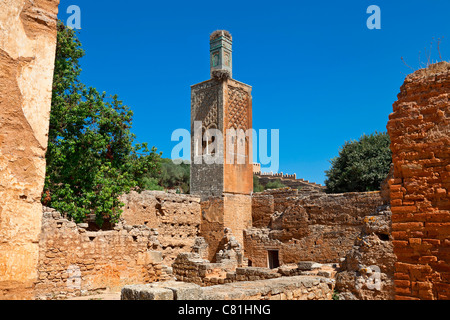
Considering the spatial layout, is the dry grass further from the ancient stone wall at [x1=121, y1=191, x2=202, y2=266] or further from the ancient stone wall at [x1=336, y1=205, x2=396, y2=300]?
the ancient stone wall at [x1=121, y1=191, x2=202, y2=266]

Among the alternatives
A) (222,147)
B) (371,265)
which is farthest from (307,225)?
(371,265)

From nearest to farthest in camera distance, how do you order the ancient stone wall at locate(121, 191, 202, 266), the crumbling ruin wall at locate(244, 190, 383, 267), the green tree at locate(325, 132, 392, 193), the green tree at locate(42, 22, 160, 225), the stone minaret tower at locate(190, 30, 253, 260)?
the green tree at locate(42, 22, 160, 225)
the crumbling ruin wall at locate(244, 190, 383, 267)
the ancient stone wall at locate(121, 191, 202, 266)
the stone minaret tower at locate(190, 30, 253, 260)
the green tree at locate(325, 132, 392, 193)

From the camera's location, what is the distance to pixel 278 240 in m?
16.4

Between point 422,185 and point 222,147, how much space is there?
13.3 meters

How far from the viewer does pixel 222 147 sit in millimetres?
17438

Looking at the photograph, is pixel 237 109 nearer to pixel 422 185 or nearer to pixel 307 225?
pixel 307 225

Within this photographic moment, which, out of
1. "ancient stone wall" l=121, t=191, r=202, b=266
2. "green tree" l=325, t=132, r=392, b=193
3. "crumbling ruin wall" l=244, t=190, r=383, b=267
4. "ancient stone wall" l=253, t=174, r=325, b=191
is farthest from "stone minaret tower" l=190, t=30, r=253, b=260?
"ancient stone wall" l=253, t=174, r=325, b=191

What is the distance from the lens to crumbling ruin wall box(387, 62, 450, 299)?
4176 mm

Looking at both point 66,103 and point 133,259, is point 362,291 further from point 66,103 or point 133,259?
point 66,103

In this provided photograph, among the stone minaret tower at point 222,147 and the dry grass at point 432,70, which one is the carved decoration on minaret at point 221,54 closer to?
the stone minaret tower at point 222,147

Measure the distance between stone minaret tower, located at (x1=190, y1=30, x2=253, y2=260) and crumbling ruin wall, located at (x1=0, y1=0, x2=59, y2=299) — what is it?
15.1m

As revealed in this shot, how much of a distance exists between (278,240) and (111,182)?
25.6 ft

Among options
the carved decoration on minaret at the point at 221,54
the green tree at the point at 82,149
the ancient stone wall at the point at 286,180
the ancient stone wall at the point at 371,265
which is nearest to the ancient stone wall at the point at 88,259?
the green tree at the point at 82,149

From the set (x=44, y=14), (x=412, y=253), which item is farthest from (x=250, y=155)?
(x=44, y=14)
